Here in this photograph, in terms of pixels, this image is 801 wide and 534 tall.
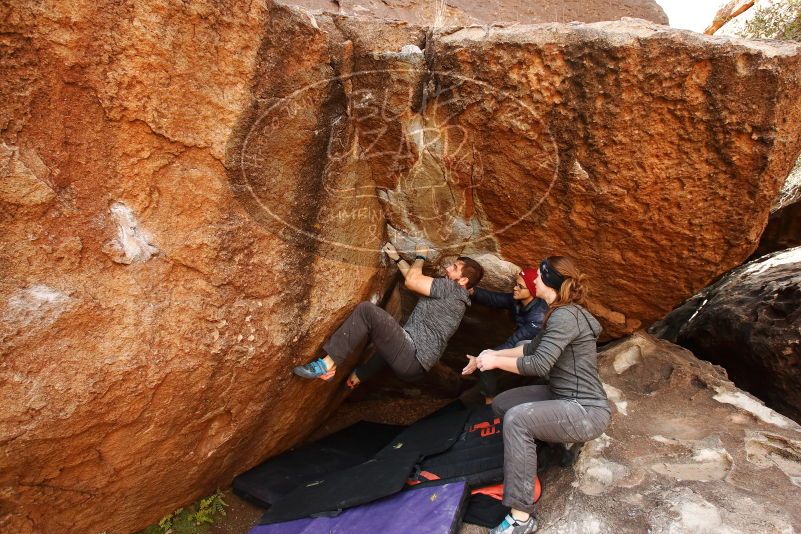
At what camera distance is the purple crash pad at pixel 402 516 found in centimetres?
270

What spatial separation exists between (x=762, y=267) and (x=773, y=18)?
337 centimetres

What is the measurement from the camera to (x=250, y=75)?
2.51 metres

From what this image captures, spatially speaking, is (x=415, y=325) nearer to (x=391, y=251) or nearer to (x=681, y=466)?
(x=391, y=251)

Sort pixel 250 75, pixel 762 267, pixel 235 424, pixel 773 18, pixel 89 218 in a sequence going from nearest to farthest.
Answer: pixel 89 218, pixel 250 75, pixel 235 424, pixel 762 267, pixel 773 18

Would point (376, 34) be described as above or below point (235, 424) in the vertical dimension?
above

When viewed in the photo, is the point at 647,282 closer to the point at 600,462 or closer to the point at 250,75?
the point at 600,462

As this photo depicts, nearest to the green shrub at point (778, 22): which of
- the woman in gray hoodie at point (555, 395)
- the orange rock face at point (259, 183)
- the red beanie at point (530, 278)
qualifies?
the orange rock face at point (259, 183)

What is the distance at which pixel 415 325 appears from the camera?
11.6 ft

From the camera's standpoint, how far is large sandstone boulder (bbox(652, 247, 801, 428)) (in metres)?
3.60

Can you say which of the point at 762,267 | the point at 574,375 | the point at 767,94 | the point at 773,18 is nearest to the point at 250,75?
the point at 574,375
